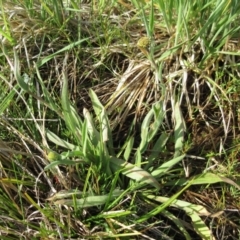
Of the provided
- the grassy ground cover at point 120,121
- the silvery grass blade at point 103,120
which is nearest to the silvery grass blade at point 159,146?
the grassy ground cover at point 120,121

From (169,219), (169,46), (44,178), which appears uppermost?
(169,46)

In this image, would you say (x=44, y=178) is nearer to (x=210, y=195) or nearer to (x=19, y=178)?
(x=19, y=178)

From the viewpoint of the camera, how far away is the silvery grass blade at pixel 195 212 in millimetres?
1300

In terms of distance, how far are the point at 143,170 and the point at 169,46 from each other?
413mm

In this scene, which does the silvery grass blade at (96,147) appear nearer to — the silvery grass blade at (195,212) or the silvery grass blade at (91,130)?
the silvery grass blade at (91,130)

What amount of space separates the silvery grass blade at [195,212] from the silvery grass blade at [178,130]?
125 millimetres

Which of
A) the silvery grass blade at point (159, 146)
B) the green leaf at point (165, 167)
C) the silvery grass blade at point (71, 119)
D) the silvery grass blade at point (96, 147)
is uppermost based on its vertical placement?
the silvery grass blade at point (71, 119)

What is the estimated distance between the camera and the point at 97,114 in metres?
1.39

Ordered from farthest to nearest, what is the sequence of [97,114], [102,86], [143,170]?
[102,86] < [97,114] < [143,170]

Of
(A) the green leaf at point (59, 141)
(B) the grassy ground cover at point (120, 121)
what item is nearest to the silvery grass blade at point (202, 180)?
(B) the grassy ground cover at point (120, 121)

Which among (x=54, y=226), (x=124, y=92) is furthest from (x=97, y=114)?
(x=54, y=226)

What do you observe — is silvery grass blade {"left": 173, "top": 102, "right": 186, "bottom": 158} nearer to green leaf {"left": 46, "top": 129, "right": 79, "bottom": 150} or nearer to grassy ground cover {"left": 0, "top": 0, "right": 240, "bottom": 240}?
grassy ground cover {"left": 0, "top": 0, "right": 240, "bottom": 240}

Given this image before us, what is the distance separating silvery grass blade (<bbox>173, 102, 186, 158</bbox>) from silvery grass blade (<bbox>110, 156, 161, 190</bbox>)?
4.3 inches

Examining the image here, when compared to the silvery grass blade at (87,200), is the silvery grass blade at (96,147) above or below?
above
